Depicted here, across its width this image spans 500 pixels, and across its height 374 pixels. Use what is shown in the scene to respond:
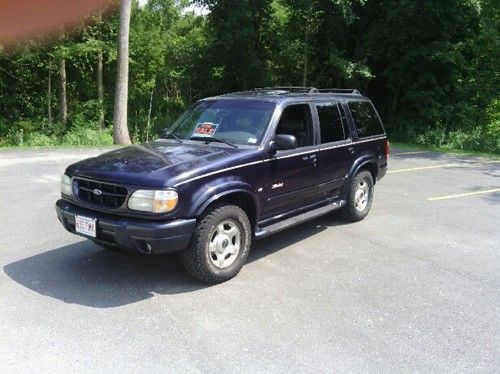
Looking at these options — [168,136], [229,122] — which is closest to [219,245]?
[229,122]

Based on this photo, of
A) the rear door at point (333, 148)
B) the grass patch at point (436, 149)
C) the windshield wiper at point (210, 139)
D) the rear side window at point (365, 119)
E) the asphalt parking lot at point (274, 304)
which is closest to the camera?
the asphalt parking lot at point (274, 304)

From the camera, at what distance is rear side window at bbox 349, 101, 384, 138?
683 cm

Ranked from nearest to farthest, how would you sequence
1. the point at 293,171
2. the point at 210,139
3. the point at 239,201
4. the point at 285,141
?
the point at 239,201 → the point at 285,141 → the point at 210,139 → the point at 293,171

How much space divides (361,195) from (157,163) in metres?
3.60

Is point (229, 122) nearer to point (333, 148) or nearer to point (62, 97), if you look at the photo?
point (333, 148)

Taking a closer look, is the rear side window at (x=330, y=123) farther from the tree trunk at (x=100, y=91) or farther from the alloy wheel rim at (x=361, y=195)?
the tree trunk at (x=100, y=91)

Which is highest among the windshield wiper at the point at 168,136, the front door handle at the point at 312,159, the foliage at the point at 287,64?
the foliage at the point at 287,64

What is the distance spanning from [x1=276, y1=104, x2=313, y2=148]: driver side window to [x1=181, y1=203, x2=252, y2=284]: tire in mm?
1300

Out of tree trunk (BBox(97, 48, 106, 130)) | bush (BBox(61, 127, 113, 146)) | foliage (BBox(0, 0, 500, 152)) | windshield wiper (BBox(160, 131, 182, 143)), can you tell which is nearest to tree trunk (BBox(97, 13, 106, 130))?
tree trunk (BBox(97, 48, 106, 130))

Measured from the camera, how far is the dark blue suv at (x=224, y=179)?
13.8 ft

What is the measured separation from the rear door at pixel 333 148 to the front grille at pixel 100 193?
265 centimetres

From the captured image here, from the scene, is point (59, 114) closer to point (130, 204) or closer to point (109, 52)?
point (109, 52)

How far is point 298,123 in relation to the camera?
5.78 metres

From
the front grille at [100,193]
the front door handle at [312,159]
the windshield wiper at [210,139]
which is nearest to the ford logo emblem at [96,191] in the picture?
the front grille at [100,193]
